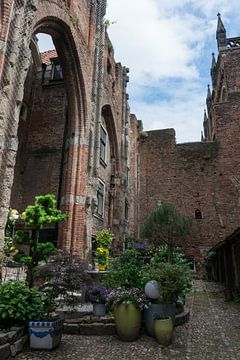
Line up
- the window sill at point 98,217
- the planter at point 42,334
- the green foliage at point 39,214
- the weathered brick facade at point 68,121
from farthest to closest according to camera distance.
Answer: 1. the window sill at point 98,217
2. the weathered brick facade at point 68,121
3. the green foliage at point 39,214
4. the planter at point 42,334

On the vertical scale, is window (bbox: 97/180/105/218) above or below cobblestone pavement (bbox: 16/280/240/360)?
above

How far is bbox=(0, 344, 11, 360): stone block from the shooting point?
12.8ft

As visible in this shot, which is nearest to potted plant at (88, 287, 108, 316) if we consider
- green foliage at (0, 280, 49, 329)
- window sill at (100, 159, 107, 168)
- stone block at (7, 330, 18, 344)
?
green foliage at (0, 280, 49, 329)

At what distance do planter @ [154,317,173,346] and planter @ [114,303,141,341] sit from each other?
383 millimetres

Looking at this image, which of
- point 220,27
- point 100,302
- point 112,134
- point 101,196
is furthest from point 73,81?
point 220,27

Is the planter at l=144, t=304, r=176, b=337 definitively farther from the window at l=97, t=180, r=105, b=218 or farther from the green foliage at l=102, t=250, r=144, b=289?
the window at l=97, t=180, r=105, b=218

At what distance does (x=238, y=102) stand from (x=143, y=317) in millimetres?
20532

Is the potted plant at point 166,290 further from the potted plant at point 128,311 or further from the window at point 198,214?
the window at point 198,214

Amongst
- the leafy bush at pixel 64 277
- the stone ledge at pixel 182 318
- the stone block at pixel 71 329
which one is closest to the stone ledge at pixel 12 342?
the leafy bush at pixel 64 277

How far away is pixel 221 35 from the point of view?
86.3 ft

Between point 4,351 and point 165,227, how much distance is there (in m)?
14.2

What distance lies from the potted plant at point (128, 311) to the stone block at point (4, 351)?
1934 millimetres

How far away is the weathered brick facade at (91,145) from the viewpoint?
7.62 meters

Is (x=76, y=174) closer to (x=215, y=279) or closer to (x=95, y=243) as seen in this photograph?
(x=95, y=243)
